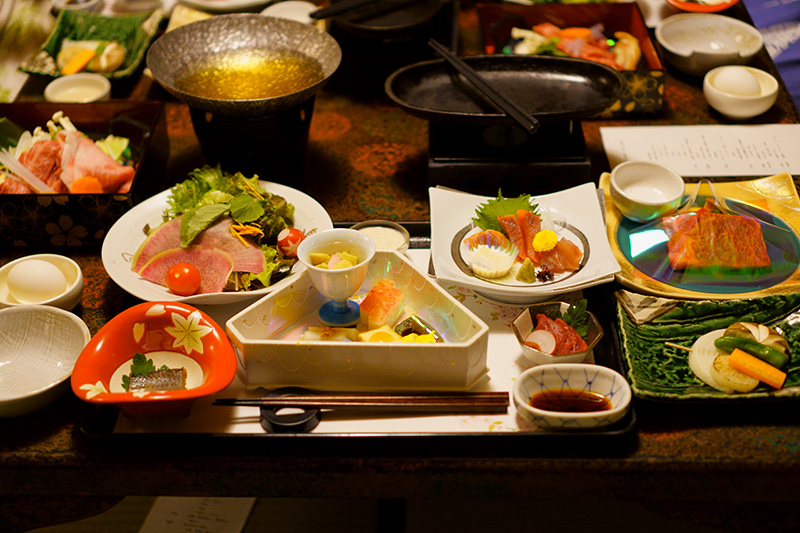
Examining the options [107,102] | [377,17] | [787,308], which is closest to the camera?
[787,308]

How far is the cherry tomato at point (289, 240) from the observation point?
187 cm

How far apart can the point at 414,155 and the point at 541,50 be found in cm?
81

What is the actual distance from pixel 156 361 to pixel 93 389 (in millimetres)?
188

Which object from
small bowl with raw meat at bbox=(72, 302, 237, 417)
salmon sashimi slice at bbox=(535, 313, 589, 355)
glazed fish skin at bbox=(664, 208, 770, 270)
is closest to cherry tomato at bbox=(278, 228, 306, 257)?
small bowl with raw meat at bbox=(72, 302, 237, 417)

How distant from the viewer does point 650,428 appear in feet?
4.95

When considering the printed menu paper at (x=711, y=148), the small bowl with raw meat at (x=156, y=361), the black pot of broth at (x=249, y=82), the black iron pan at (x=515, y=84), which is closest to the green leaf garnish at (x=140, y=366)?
the small bowl with raw meat at (x=156, y=361)

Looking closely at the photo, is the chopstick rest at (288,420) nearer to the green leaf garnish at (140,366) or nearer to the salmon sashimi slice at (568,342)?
the green leaf garnish at (140,366)

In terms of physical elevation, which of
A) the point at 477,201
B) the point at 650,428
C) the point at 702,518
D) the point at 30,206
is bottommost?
the point at 702,518

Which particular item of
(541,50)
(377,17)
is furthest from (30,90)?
(541,50)

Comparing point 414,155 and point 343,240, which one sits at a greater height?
point 343,240

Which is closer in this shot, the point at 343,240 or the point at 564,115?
the point at 343,240

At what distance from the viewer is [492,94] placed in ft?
6.95

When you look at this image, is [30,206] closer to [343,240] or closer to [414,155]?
[343,240]

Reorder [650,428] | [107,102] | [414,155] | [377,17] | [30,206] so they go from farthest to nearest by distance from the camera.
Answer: [377,17]
[414,155]
[107,102]
[30,206]
[650,428]
